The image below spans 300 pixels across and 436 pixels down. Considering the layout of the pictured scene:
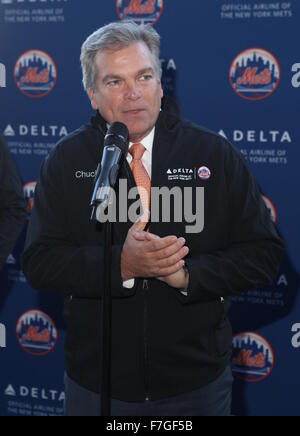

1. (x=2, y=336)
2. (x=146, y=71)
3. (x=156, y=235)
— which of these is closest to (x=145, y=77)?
(x=146, y=71)

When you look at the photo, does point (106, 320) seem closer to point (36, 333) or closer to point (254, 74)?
point (254, 74)

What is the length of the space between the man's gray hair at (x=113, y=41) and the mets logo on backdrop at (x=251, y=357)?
174cm

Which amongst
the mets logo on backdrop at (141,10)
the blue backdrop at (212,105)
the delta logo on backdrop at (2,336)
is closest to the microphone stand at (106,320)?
the blue backdrop at (212,105)

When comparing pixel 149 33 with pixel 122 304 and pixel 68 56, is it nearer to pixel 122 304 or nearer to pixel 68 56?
pixel 122 304

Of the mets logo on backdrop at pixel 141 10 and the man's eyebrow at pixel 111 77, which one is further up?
the mets logo on backdrop at pixel 141 10

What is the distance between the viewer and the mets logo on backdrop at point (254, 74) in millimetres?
2896

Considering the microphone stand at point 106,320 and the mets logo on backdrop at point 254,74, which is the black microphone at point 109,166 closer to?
the microphone stand at point 106,320

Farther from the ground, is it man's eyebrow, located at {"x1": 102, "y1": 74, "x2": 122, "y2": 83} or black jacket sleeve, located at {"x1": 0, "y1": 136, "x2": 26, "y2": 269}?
man's eyebrow, located at {"x1": 102, "y1": 74, "x2": 122, "y2": 83}

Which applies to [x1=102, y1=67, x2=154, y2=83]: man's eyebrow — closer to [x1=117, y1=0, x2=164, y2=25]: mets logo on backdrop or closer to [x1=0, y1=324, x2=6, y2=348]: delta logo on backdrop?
[x1=117, y1=0, x2=164, y2=25]: mets logo on backdrop

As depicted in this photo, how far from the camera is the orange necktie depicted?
183 centimetres

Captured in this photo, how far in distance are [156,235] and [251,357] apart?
1.62 meters

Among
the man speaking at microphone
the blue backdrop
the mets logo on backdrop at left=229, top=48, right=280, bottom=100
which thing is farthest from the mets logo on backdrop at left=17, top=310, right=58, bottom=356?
the mets logo on backdrop at left=229, top=48, right=280, bottom=100

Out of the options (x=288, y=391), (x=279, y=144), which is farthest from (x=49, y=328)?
(x=279, y=144)

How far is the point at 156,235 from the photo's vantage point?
5.76ft
